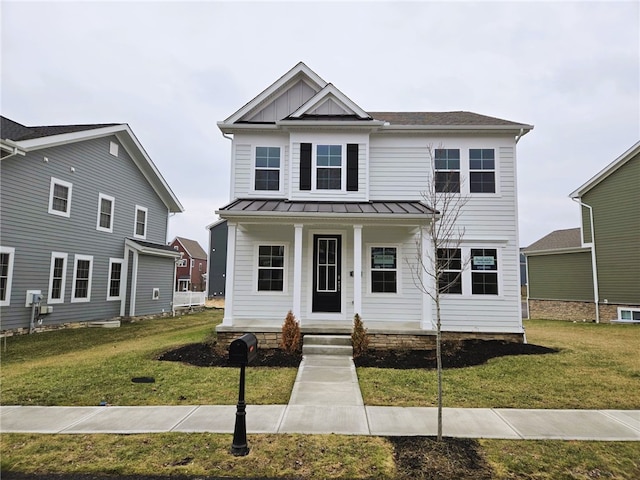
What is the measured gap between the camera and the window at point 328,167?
10633 millimetres

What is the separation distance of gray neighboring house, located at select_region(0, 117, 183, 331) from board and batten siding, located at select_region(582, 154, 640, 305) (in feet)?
71.3

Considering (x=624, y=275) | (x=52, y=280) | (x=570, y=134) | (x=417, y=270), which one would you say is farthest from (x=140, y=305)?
(x=570, y=134)

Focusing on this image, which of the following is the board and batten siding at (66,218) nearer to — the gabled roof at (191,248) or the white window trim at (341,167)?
the white window trim at (341,167)

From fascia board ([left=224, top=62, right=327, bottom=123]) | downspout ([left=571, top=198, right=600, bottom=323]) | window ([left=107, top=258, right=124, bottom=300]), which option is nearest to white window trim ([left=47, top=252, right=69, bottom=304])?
window ([left=107, top=258, right=124, bottom=300])

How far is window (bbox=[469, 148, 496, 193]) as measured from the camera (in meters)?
10.5

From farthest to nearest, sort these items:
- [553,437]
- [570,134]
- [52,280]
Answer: [570,134] < [52,280] < [553,437]

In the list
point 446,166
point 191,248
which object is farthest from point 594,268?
point 191,248

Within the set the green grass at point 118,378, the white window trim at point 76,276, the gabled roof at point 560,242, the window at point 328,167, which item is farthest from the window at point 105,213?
the gabled roof at point 560,242

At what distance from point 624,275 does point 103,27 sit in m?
22.2

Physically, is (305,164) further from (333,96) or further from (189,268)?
(189,268)

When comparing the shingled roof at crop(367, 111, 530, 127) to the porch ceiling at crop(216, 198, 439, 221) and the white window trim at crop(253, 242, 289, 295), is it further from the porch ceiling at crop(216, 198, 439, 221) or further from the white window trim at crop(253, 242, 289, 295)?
the white window trim at crop(253, 242, 289, 295)

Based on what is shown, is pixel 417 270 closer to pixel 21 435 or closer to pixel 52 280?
pixel 21 435

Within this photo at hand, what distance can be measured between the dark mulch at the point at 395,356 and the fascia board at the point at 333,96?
264 inches

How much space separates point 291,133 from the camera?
34.9 ft
